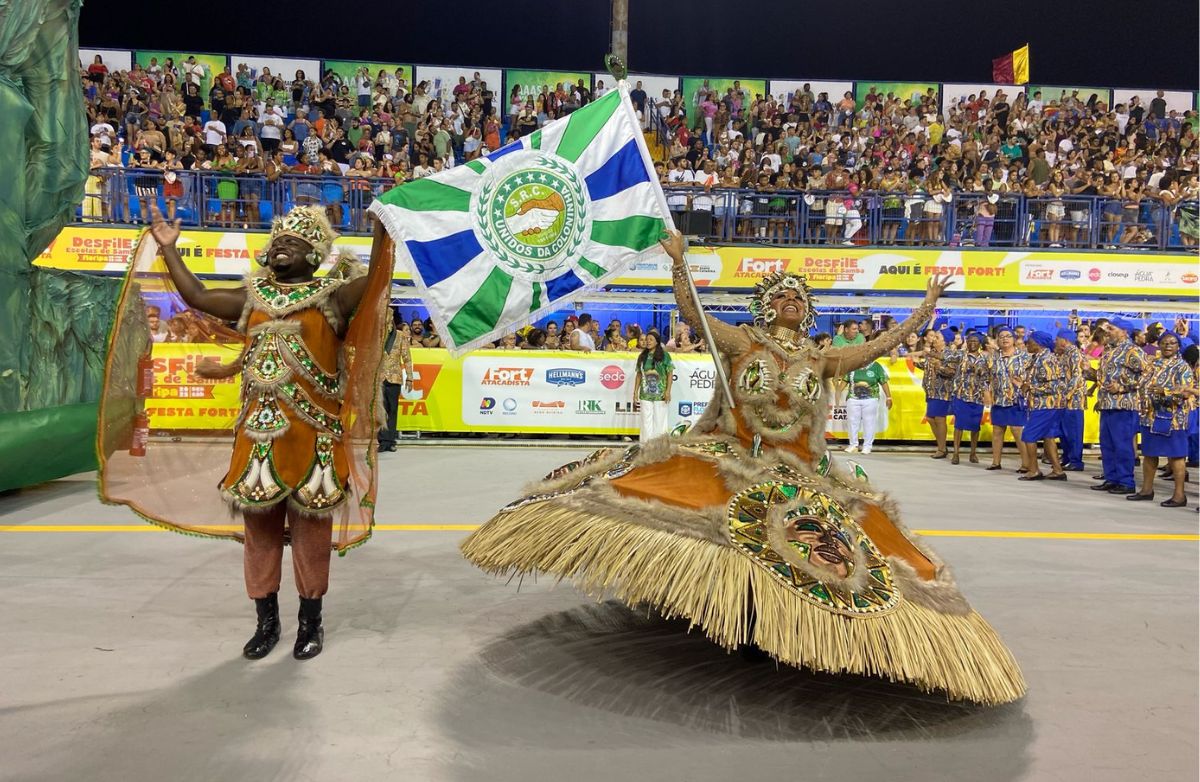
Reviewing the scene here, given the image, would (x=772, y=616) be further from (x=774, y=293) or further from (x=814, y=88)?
(x=814, y=88)

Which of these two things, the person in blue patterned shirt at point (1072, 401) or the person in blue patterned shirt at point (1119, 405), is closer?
the person in blue patterned shirt at point (1119, 405)

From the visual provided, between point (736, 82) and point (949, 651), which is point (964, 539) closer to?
point (949, 651)

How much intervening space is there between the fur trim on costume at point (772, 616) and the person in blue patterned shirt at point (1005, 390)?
332 inches

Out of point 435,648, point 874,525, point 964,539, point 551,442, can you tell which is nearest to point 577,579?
point 435,648

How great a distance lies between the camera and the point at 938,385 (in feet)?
39.9

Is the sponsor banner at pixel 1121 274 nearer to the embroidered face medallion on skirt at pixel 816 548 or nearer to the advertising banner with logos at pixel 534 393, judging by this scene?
the advertising banner with logos at pixel 534 393

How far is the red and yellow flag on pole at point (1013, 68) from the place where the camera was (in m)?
23.6

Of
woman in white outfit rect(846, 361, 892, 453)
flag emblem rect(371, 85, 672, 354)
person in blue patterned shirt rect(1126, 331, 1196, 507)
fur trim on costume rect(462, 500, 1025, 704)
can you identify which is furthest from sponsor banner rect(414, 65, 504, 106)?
fur trim on costume rect(462, 500, 1025, 704)

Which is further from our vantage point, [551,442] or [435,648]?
[551,442]

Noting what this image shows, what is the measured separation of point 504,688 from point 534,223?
7.10ft

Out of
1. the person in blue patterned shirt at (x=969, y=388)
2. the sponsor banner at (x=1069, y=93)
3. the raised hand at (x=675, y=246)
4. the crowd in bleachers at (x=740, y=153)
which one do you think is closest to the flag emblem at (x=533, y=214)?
the raised hand at (x=675, y=246)

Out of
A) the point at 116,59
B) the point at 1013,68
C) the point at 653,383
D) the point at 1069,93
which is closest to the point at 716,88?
the point at 1013,68

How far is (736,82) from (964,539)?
1769 cm

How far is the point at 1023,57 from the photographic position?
23.6 m
